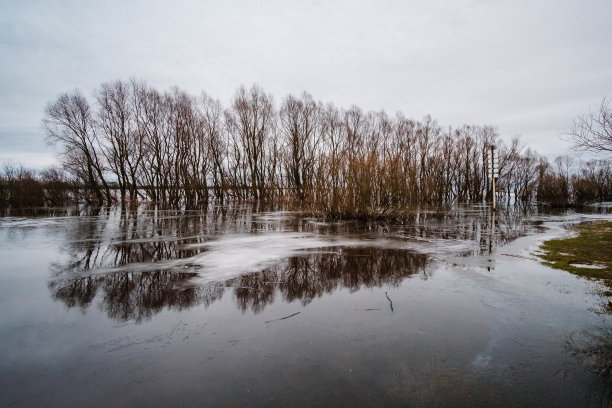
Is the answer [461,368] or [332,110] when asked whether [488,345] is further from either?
[332,110]

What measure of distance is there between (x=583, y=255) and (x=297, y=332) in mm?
8229

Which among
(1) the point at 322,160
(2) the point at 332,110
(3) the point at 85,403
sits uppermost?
(2) the point at 332,110

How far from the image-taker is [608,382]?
2885mm

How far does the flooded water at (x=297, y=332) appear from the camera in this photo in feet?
9.27

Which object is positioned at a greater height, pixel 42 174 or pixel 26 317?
pixel 42 174

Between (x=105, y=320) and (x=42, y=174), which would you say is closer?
(x=105, y=320)

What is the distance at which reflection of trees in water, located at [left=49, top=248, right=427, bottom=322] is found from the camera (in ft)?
16.3

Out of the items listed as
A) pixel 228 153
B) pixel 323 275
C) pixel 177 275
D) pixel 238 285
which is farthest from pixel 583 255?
pixel 228 153

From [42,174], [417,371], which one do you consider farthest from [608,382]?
[42,174]

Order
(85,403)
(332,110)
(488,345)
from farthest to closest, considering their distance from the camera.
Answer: (332,110)
(488,345)
(85,403)

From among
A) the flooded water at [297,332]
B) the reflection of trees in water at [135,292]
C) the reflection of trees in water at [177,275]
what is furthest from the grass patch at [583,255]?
the reflection of trees in water at [135,292]

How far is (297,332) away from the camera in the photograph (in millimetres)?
4000

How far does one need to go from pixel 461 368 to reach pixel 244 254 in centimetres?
622

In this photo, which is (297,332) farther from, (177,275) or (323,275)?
(177,275)
